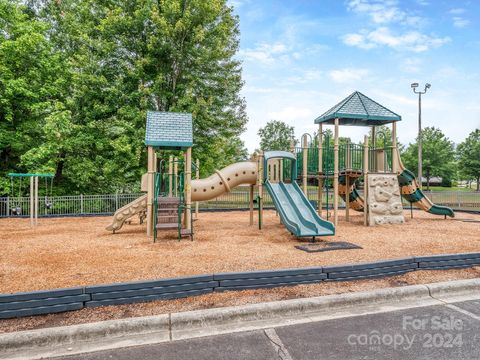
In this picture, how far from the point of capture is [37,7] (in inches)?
855

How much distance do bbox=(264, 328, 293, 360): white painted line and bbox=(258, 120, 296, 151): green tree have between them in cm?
4648

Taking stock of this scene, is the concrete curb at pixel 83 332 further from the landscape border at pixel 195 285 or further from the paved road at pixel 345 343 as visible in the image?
the landscape border at pixel 195 285

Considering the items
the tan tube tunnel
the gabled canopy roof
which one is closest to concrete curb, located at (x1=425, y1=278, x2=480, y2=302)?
the tan tube tunnel

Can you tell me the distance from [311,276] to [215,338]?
199 cm

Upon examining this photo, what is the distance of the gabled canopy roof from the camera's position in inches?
450

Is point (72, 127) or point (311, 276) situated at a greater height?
point (72, 127)

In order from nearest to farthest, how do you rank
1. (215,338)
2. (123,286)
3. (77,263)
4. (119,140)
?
(215,338) < (123,286) < (77,263) < (119,140)

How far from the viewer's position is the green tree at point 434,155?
131ft

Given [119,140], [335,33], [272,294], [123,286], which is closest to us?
[123,286]

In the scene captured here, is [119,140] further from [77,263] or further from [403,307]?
[403,307]

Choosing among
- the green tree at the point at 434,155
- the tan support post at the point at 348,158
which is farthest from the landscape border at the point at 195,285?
the green tree at the point at 434,155

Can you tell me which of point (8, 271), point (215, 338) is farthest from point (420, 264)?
point (8, 271)

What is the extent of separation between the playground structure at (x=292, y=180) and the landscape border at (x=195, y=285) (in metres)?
2.94

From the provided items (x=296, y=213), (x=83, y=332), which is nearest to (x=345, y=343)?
(x=83, y=332)
